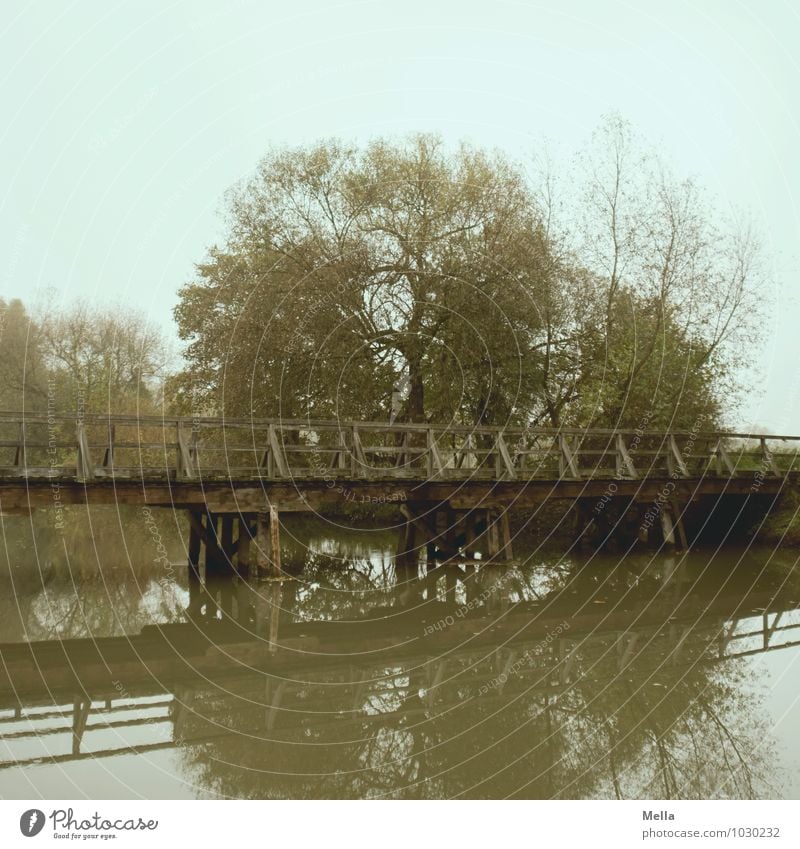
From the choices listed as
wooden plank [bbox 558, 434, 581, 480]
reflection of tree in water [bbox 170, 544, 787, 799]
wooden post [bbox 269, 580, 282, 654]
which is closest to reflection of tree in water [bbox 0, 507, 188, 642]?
wooden post [bbox 269, 580, 282, 654]

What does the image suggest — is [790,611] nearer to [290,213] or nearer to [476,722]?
[476,722]

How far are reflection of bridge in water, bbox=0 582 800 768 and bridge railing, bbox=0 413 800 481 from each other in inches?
125

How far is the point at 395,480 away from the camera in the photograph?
15.8 meters

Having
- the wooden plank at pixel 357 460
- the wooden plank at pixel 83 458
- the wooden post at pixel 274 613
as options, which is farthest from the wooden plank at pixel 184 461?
the wooden plank at pixel 357 460

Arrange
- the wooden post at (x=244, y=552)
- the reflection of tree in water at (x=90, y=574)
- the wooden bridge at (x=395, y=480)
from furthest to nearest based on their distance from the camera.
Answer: the wooden post at (x=244, y=552), the wooden bridge at (x=395, y=480), the reflection of tree in water at (x=90, y=574)

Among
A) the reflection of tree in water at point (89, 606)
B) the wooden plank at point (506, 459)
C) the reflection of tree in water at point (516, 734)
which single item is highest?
the wooden plank at point (506, 459)

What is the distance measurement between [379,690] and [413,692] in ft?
1.24

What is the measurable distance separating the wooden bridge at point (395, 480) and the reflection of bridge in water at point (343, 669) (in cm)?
284

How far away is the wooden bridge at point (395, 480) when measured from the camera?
1355cm

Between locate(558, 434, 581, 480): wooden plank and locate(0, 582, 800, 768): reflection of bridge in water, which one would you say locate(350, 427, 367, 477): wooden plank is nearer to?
locate(0, 582, 800, 768): reflection of bridge in water

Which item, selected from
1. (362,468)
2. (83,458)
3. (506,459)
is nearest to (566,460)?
(506,459)

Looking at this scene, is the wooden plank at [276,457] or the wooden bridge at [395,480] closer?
the wooden bridge at [395,480]

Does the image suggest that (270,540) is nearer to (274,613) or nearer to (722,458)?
(274,613)

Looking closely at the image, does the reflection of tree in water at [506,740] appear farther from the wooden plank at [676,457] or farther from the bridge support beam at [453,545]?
the wooden plank at [676,457]
